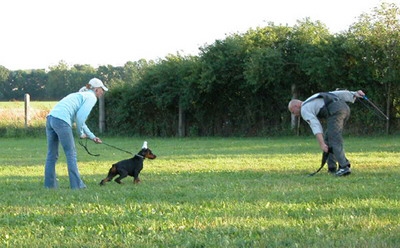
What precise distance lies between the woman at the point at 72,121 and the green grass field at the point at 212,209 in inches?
12.1

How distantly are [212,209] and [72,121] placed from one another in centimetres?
360

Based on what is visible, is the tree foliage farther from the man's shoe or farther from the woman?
the woman

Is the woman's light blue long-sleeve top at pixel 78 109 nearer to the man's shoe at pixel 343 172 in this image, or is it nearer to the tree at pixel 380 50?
the man's shoe at pixel 343 172

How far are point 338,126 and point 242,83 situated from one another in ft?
48.3

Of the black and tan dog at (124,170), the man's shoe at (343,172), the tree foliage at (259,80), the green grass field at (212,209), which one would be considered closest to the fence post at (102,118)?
the tree foliage at (259,80)

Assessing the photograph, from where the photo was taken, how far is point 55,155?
29.6 ft

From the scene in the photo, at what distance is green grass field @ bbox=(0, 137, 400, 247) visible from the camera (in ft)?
15.4

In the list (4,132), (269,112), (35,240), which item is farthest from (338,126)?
(4,132)

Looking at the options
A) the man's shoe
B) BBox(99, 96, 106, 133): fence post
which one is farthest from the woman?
BBox(99, 96, 106, 133): fence post

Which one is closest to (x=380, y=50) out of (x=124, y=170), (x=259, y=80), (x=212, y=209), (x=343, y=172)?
(x=259, y=80)

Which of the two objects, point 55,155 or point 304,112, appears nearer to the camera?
point 55,155

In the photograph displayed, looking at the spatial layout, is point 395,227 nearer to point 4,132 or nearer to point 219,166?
point 219,166

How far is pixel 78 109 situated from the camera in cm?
869

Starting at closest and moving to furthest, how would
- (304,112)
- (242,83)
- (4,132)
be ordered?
(304,112)
(242,83)
(4,132)
